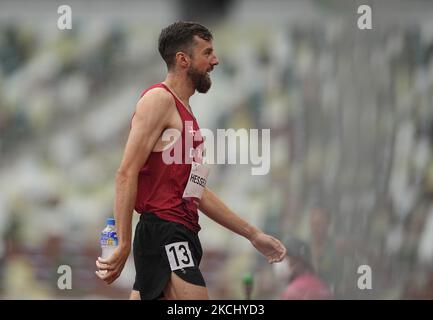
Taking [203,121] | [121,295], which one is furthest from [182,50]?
[121,295]

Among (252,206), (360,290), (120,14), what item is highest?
(120,14)

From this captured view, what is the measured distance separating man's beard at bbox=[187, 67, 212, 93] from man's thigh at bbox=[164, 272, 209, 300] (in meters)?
0.86

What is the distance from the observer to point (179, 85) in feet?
12.5

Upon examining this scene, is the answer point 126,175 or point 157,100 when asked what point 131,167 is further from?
point 157,100

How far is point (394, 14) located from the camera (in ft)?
21.6

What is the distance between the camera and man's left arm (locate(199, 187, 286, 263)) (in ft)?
13.1

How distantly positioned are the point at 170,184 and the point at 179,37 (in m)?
0.68

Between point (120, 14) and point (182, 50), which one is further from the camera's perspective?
point (120, 14)

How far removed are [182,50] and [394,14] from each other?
322 cm

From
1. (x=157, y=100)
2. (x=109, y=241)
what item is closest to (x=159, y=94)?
(x=157, y=100)

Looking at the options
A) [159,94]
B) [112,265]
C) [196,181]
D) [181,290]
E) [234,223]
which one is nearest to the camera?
[112,265]

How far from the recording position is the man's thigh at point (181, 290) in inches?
140

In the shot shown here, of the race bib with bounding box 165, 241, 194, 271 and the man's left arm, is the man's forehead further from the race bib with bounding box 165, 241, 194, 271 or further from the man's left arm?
the race bib with bounding box 165, 241, 194, 271

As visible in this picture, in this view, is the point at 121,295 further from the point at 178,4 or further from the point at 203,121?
the point at 178,4
